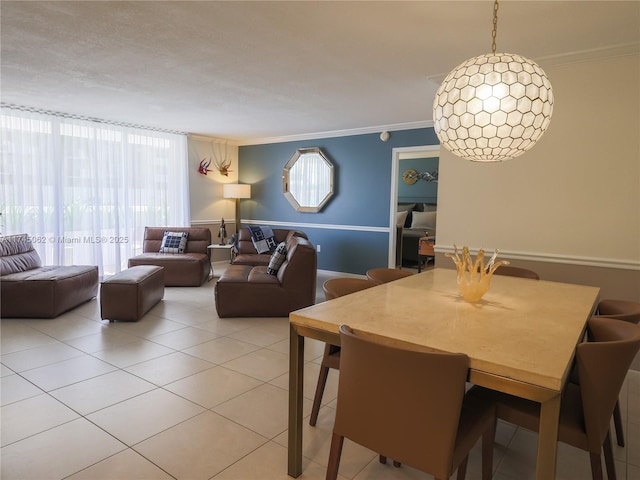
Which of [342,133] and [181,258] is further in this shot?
[342,133]

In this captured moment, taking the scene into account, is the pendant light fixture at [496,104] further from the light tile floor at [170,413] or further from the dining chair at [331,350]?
the light tile floor at [170,413]

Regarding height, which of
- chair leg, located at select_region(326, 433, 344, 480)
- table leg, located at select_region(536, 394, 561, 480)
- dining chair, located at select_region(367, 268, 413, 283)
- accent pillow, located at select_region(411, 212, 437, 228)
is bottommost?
chair leg, located at select_region(326, 433, 344, 480)

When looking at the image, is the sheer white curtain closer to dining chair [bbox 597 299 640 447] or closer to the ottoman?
the ottoman

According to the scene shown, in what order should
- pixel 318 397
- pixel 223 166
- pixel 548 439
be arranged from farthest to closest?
pixel 223 166, pixel 318 397, pixel 548 439

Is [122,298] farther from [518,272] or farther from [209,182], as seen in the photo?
[209,182]

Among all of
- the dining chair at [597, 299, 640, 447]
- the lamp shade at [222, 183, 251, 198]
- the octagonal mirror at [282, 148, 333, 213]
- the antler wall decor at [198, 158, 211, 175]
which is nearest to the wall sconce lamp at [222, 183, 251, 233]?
the lamp shade at [222, 183, 251, 198]

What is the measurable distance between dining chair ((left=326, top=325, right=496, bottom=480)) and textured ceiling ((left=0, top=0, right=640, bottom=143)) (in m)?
2.03

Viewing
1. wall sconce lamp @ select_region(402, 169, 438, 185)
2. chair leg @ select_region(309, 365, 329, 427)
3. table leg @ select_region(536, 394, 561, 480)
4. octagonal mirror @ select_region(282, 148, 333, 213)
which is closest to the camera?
table leg @ select_region(536, 394, 561, 480)

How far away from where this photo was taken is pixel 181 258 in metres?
5.74

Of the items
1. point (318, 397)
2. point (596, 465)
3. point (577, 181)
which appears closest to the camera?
point (596, 465)

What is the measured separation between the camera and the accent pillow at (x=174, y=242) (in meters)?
6.06

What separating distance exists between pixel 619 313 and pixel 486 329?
1.10 metres

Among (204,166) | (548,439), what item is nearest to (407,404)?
(548,439)

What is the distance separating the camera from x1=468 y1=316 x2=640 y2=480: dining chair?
1393 mm
